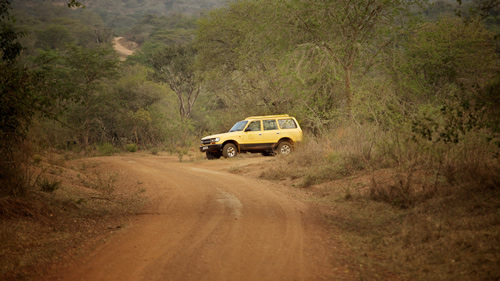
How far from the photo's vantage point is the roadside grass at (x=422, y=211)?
4875 mm

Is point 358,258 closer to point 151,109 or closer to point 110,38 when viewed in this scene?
point 151,109

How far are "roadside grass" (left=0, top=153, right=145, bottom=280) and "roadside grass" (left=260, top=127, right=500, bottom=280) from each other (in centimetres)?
372

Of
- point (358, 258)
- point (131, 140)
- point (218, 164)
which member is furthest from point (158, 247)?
point (131, 140)

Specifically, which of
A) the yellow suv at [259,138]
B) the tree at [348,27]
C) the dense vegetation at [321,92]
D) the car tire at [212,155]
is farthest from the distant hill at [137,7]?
the tree at [348,27]

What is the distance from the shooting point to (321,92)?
757 inches

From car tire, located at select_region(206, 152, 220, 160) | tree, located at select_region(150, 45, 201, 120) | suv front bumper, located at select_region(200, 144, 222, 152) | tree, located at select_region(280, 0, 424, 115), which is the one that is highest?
tree, located at select_region(150, 45, 201, 120)

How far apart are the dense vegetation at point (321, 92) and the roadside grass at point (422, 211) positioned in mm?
59

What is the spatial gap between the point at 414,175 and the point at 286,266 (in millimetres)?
5422

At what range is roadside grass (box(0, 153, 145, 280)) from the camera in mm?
5145

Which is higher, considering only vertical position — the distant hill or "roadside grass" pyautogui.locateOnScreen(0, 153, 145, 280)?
the distant hill

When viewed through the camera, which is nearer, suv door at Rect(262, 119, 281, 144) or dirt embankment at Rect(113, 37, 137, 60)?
suv door at Rect(262, 119, 281, 144)

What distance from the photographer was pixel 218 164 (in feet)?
60.9

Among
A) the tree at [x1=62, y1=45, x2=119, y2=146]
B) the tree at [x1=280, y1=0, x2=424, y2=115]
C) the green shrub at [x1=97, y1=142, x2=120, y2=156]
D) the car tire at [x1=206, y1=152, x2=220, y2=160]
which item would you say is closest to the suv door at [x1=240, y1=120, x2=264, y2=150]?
the car tire at [x1=206, y1=152, x2=220, y2=160]

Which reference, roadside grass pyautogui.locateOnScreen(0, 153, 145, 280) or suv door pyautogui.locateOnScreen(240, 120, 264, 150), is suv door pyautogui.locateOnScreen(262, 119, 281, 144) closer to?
suv door pyautogui.locateOnScreen(240, 120, 264, 150)
